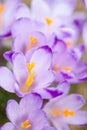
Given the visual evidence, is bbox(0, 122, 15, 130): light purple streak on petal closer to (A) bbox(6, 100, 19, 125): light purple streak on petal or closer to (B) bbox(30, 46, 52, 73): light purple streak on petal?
(A) bbox(6, 100, 19, 125): light purple streak on petal

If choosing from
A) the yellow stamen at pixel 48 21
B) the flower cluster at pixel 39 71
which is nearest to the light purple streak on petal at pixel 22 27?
the flower cluster at pixel 39 71

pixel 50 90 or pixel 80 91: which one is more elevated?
pixel 50 90

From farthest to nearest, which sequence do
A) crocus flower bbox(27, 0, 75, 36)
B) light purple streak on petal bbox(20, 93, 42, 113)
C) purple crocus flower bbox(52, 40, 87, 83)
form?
crocus flower bbox(27, 0, 75, 36) → purple crocus flower bbox(52, 40, 87, 83) → light purple streak on petal bbox(20, 93, 42, 113)

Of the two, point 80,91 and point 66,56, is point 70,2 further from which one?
point 80,91

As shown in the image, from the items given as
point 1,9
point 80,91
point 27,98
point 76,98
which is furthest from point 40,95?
point 80,91

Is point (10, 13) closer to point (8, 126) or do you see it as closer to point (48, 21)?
point (48, 21)

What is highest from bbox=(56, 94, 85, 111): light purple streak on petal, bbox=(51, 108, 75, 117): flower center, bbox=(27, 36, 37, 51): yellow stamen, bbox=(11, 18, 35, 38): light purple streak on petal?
bbox=(11, 18, 35, 38): light purple streak on petal

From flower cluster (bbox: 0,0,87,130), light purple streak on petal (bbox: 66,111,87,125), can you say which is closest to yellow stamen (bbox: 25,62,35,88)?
flower cluster (bbox: 0,0,87,130)

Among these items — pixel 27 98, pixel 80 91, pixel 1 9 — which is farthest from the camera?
pixel 80 91
